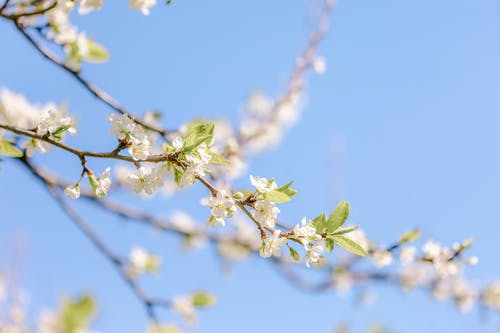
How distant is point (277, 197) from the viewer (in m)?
1.14

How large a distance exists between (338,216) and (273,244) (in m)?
0.17

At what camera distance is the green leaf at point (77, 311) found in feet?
5.37

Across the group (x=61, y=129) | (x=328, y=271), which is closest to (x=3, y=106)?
(x=61, y=129)

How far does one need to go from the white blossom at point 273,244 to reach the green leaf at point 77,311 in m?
0.75

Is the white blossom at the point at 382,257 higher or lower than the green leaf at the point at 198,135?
higher

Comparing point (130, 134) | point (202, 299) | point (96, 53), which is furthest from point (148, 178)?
point (202, 299)

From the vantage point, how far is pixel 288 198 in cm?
114

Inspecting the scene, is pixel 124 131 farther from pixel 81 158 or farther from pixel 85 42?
pixel 85 42

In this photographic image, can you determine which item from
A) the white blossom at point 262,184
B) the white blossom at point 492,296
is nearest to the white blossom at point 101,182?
the white blossom at point 262,184

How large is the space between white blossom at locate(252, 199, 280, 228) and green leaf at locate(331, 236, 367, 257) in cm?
15

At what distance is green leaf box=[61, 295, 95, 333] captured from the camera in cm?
164

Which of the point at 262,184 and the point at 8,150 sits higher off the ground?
the point at 8,150

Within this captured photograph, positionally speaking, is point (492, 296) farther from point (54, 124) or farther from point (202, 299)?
point (54, 124)

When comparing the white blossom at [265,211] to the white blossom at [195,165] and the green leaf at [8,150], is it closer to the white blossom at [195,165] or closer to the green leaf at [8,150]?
the white blossom at [195,165]
